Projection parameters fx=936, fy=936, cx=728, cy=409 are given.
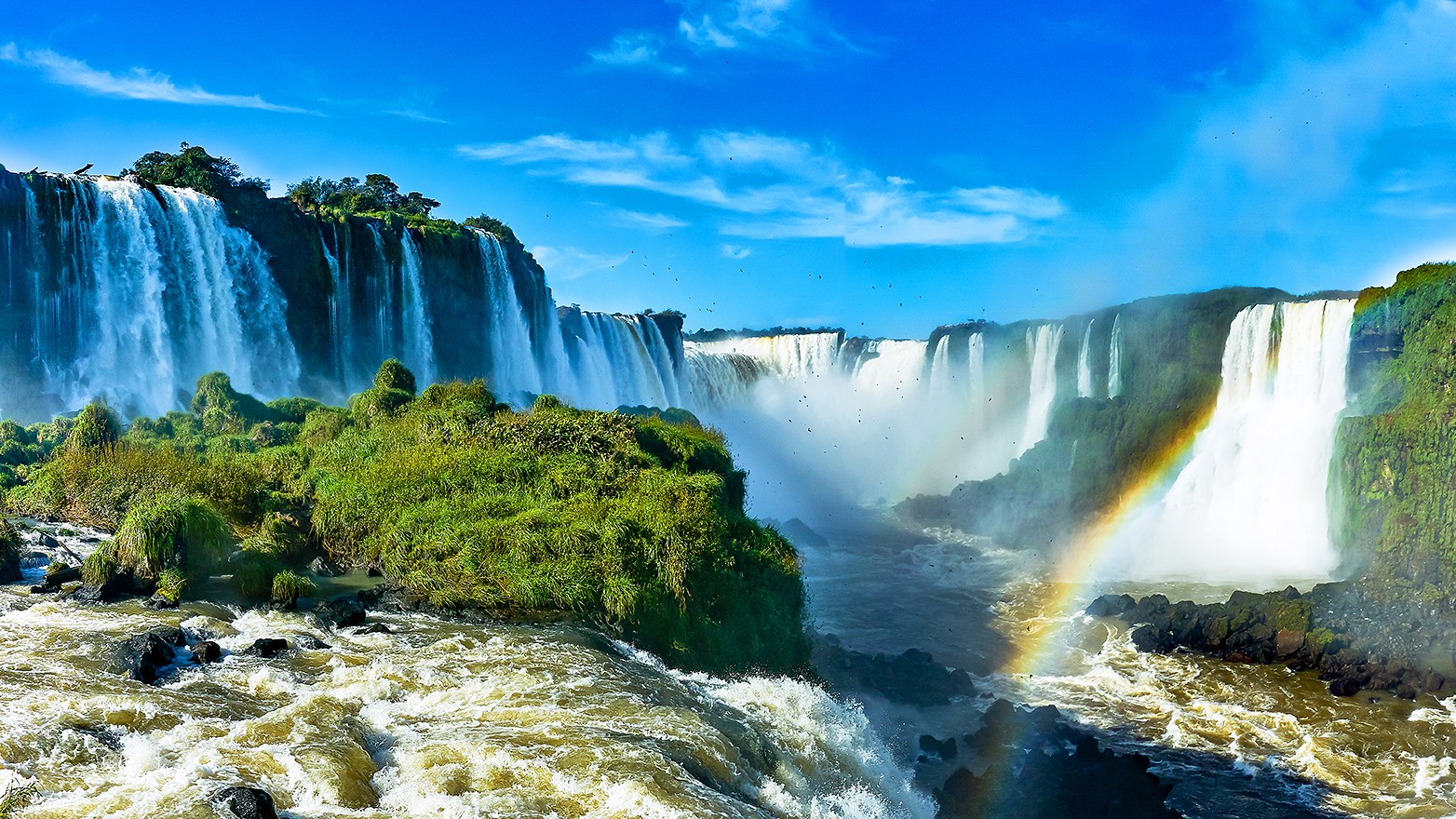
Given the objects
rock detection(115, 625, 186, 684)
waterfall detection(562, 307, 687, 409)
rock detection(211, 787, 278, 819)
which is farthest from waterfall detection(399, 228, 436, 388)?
rock detection(211, 787, 278, 819)

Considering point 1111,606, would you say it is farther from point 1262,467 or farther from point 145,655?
point 145,655

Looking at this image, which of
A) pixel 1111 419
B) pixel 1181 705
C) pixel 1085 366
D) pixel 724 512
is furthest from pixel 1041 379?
pixel 724 512

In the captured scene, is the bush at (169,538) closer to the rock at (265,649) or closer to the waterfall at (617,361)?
the rock at (265,649)

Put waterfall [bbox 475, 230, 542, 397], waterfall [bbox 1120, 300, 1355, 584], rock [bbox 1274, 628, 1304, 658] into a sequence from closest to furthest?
rock [bbox 1274, 628, 1304, 658] < waterfall [bbox 1120, 300, 1355, 584] < waterfall [bbox 475, 230, 542, 397]

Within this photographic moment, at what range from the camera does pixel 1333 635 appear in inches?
800

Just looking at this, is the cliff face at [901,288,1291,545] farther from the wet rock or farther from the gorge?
the wet rock

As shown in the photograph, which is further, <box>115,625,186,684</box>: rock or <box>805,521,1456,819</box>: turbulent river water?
<box>805,521,1456,819</box>: turbulent river water

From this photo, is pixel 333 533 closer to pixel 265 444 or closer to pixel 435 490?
pixel 435 490

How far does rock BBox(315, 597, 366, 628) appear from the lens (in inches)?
451

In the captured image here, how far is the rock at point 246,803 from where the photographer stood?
6.39m

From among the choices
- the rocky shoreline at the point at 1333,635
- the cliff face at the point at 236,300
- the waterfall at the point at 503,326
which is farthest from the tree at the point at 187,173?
the rocky shoreline at the point at 1333,635

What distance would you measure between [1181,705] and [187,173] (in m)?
36.2

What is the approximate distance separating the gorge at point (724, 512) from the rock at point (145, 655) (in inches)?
11.8

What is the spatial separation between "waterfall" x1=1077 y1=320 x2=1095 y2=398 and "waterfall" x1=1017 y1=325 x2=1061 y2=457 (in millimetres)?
1298
